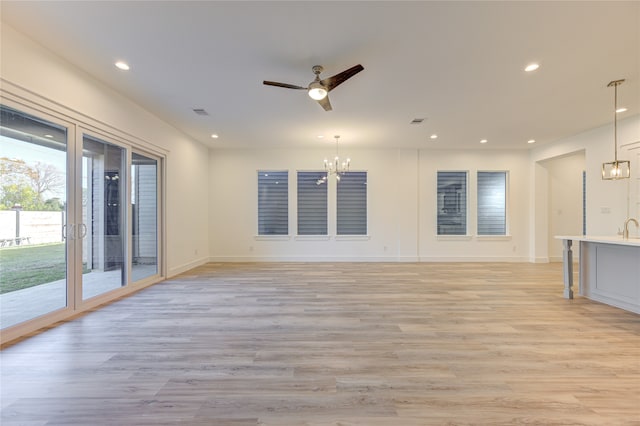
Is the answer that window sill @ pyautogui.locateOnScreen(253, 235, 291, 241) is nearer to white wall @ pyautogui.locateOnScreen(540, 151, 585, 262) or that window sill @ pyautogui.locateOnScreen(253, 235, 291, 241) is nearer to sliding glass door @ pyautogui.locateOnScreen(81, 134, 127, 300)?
sliding glass door @ pyautogui.locateOnScreen(81, 134, 127, 300)

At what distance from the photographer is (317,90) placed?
286 cm

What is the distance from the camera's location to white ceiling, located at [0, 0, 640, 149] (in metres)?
2.25

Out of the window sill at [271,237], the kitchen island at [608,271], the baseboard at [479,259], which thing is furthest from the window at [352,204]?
the kitchen island at [608,271]

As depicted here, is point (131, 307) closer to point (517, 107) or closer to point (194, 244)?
point (194, 244)

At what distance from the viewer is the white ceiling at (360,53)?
2.25 metres

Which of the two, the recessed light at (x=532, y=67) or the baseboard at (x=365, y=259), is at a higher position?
the recessed light at (x=532, y=67)

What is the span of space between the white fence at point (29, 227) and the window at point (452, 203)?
7.53 metres

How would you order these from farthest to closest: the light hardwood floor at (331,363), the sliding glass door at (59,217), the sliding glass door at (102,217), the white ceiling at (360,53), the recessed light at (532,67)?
1. the sliding glass door at (102,217)
2. the recessed light at (532,67)
3. the sliding glass door at (59,217)
4. the white ceiling at (360,53)
5. the light hardwood floor at (331,363)

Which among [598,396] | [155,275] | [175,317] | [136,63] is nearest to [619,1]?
[598,396]

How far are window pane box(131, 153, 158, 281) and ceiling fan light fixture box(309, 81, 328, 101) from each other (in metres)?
3.48

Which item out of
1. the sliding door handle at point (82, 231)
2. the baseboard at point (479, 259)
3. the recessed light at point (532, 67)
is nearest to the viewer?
the recessed light at point (532, 67)

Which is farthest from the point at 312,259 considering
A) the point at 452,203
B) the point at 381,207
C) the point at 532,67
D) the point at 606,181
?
the point at 606,181

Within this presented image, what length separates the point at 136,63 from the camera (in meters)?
3.04

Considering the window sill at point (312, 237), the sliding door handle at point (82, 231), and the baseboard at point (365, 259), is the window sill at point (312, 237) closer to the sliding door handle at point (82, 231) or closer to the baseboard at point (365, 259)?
the baseboard at point (365, 259)
